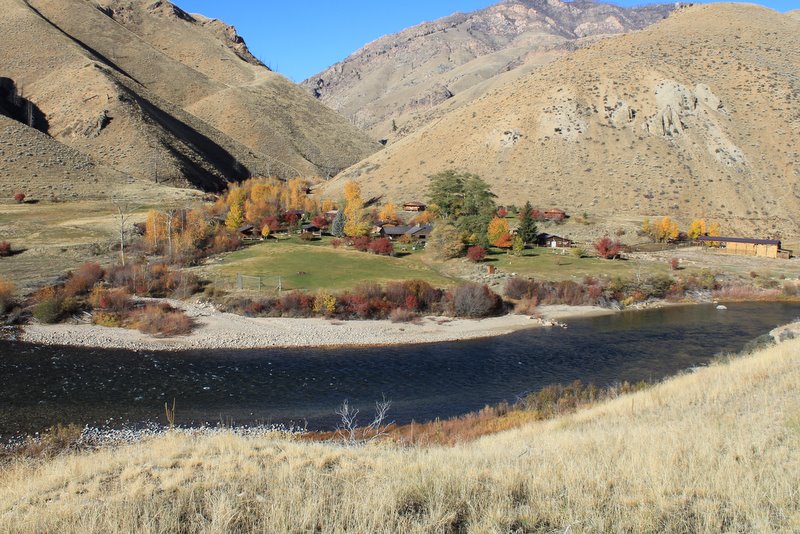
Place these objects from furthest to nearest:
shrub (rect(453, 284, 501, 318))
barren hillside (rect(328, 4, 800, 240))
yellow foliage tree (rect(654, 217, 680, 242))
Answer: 1. barren hillside (rect(328, 4, 800, 240))
2. yellow foliage tree (rect(654, 217, 680, 242))
3. shrub (rect(453, 284, 501, 318))

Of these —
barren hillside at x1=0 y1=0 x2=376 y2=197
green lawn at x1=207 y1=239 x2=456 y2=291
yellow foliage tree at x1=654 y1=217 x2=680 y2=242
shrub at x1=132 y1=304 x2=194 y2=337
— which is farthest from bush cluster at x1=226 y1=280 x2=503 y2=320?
barren hillside at x1=0 y1=0 x2=376 y2=197

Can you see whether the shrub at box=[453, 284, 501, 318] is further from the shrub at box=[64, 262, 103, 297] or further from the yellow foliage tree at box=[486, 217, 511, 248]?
the shrub at box=[64, 262, 103, 297]

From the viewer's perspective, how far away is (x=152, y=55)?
18488 cm

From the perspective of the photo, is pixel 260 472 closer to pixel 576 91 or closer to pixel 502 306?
pixel 502 306

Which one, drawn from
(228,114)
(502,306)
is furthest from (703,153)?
(228,114)

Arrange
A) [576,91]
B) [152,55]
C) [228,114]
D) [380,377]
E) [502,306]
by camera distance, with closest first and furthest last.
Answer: [380,377] < [502,306] < [576,91] < [228,114] < [152,55]

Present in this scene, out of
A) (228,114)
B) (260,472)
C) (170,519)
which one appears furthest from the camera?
(228,114)

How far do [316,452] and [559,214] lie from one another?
7964 centimetres

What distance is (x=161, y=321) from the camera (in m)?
42.2

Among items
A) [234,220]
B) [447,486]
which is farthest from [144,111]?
[447,486]

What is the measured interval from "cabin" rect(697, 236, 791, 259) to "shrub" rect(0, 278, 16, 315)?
7992cm

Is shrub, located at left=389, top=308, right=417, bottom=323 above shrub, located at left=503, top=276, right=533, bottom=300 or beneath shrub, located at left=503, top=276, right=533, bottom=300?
beneath

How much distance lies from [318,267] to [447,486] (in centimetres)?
5180

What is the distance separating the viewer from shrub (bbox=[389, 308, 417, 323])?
4659cm
